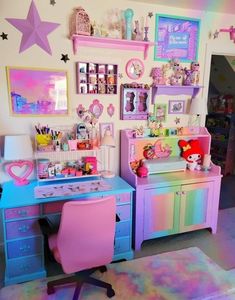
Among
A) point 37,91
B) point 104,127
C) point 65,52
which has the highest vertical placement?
point 65,52

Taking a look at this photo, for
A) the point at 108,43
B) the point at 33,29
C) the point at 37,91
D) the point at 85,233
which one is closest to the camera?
the point at 85,233

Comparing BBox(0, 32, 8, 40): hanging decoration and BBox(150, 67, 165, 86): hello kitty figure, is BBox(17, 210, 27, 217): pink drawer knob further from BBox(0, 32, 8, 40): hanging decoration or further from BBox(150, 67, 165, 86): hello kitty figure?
BBox(150, 67, 165, 86): hello kitty figure

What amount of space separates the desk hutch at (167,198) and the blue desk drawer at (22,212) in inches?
34.7

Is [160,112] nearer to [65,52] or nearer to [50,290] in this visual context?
[65,52]

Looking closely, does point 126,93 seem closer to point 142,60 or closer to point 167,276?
point 142,60

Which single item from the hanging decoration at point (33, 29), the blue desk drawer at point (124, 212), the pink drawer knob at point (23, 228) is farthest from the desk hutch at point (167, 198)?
the hanging decoration at point (33, 29)

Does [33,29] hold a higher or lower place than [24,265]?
higher

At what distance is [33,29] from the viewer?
218cm

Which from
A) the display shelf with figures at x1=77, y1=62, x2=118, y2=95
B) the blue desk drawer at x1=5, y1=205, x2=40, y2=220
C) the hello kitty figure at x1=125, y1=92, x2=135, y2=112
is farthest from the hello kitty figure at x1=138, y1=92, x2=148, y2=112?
the blue desk drawer at x1=5, y1=205, x2=40, y2=220

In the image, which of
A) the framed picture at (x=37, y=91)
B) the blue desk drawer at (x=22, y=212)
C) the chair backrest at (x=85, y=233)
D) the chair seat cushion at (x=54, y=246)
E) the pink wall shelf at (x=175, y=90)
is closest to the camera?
the chair backrest at (x=85, y=233)

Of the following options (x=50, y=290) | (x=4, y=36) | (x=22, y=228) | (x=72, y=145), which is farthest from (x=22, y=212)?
(x=4, y=36)

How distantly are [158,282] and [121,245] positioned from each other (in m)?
0.44

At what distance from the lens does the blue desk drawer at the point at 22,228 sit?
1.96 m

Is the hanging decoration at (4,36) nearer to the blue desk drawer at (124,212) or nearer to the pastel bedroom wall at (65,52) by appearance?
the pastel bedroom wall at (65,52)
